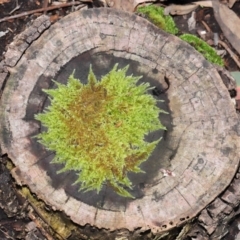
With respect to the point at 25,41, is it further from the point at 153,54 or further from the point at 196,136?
the point at 196,136

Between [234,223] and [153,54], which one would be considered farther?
[234,223]

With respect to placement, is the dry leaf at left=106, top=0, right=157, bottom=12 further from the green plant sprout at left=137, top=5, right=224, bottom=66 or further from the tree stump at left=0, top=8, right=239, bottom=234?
the tree stump at left=0, top=8, right=239, bottom=234

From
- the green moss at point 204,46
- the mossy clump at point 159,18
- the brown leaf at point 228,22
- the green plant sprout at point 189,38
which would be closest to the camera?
the mossy clump at point 159,18

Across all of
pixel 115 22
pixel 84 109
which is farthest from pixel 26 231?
pixel 115 22

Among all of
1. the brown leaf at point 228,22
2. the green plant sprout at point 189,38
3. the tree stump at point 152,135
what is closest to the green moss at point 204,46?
the green plant sprout at point 189,38

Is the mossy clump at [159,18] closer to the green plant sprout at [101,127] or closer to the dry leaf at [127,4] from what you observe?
the dry leaf at [127,4]

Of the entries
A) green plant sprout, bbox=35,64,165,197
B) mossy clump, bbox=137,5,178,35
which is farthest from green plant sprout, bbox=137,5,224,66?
green plant sprout, bbox=35,64,165,197
